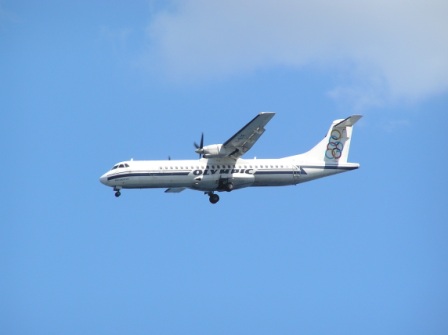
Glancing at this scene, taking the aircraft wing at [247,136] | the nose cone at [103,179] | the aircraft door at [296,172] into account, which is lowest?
the nose cone at [103,179]

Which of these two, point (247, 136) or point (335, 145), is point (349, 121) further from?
point (247, 136)

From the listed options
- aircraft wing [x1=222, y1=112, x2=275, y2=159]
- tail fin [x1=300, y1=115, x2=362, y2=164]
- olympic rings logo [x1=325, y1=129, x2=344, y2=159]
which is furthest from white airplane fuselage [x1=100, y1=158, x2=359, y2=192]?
olympic rings logo [x1=325, y1=129, x2=344, y2=159]

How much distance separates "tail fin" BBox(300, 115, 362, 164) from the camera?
46312mm

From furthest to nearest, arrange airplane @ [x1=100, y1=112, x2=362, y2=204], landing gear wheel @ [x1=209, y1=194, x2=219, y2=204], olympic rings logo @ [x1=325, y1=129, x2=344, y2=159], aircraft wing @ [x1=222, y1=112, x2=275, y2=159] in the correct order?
1. olympic rings logo @ [x1=325, y1=129, x2=344, y2=159]
2. landing gear wheel @ [x1=209, y1=194, x2=219, y2=204]
3. airplane @ [x1=100, y1=112, x2=362, y2=204]
4. aircraft wing @ [x1=222, y1=112, x2=275, y2=159]

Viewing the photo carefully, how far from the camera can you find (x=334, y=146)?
4681 centimetres

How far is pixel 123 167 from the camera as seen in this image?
44094 mm

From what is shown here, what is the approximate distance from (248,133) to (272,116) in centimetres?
188

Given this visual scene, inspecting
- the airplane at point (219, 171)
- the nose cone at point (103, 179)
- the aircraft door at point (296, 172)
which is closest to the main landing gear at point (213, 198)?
the airplane at point (219, 171)

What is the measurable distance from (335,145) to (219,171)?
25.0 feet

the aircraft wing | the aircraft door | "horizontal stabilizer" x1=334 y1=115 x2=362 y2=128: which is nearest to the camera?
the aircraft wing

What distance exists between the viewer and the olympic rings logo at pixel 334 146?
4655 centimetres

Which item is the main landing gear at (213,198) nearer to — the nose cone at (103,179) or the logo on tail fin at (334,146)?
the nose cone at (103,179)

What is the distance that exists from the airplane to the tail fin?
52cm

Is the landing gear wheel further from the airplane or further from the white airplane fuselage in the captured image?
the white airplane fuselage
